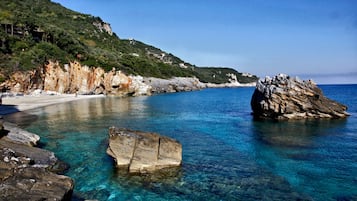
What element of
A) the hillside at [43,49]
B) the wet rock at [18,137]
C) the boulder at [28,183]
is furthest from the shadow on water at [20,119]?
the hillside at [43,49]

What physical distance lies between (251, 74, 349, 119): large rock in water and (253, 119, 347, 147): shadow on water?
174 cm

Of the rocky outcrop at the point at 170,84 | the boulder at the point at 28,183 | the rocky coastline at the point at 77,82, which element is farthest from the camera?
the rocky outcrop at the point at 170,84

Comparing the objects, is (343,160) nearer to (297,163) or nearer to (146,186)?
(297,163)

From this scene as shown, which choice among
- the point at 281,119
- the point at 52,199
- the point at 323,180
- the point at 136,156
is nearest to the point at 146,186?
the point at 136,156

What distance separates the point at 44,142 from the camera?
24531 mm

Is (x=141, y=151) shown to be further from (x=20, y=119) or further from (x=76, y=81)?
(x=76, y=81)

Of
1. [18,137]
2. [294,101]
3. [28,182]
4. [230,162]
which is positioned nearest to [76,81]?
[294,101]

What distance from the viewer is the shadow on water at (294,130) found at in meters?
26.4

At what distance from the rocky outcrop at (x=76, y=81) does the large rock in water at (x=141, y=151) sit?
186ft

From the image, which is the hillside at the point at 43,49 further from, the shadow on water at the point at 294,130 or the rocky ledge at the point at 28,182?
the rocky ledge at the point at 28,182

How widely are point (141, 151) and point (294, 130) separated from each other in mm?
21452

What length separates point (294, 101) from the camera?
1540 inches

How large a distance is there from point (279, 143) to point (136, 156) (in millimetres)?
14354

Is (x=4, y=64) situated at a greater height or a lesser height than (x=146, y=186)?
greater
